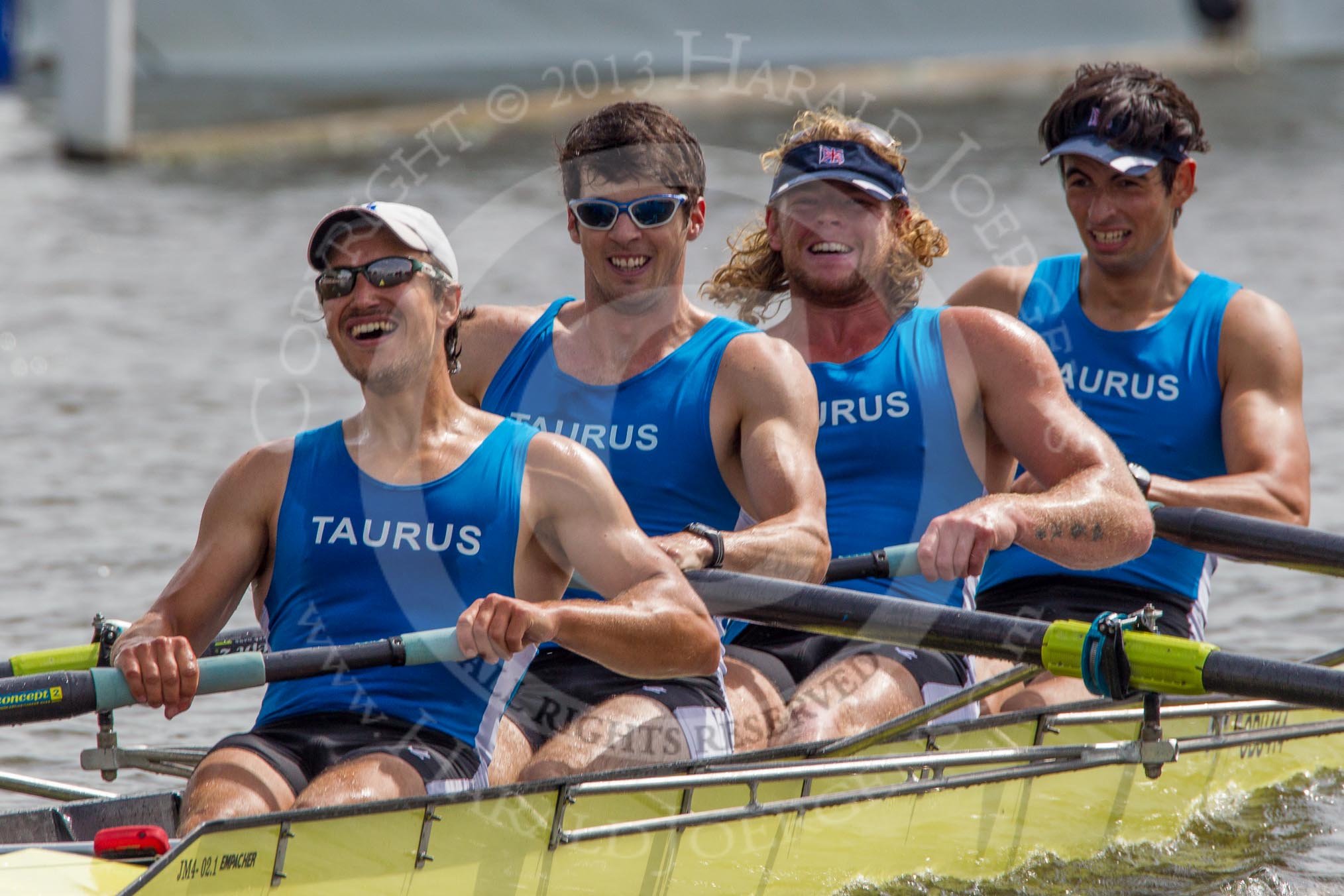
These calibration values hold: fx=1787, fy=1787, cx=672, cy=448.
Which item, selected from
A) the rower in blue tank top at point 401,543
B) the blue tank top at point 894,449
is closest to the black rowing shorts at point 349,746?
the rower in blue tank top at point 401,543

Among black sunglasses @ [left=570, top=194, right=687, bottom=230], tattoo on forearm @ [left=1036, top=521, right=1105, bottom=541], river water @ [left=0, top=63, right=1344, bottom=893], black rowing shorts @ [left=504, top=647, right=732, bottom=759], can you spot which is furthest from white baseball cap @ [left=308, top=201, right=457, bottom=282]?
river water @ [left=0, top=63, right=1344, bottom=893]

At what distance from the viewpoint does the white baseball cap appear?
359cm

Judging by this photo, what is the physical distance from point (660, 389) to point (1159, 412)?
5.57 ft

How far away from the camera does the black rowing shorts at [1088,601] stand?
5020 millimetres

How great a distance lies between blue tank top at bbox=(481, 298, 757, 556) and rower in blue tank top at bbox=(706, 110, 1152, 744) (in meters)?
0.42

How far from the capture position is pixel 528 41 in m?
29.3

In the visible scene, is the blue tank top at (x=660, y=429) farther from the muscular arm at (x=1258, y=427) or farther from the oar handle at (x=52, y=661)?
the muscular arm at (x=1258, y=427)

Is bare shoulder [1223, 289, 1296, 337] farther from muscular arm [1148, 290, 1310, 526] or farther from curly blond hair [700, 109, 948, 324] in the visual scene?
curly blond hair [700, 109, 948, 324]

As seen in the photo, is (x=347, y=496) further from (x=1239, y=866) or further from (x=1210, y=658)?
(x=1239, y=866)

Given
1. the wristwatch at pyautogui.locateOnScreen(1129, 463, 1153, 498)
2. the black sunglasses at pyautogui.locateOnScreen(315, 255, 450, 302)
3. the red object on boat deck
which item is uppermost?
the black sunglasses at pyautogui.locateOnScreen(315, 255, 450, 302)

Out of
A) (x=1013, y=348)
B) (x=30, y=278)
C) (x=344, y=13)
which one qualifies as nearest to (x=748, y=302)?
(x=1013, y=348)

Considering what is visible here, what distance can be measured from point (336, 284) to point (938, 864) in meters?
2.11

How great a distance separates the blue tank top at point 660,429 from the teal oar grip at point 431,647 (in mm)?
1000

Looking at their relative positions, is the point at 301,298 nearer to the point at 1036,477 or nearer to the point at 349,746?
the point at 1036,477
